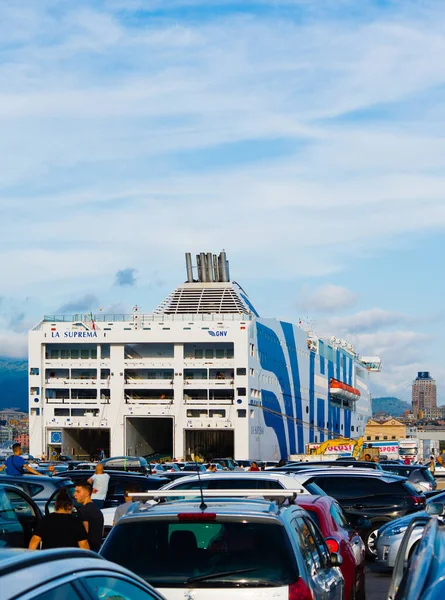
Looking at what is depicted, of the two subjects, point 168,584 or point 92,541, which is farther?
point 92,541

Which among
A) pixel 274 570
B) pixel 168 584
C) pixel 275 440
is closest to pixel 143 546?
pixel 168 584

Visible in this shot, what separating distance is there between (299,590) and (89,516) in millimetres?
5597

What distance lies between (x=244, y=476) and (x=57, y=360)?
61.1 meters

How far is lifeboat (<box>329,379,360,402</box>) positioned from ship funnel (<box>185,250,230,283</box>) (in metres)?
17.8

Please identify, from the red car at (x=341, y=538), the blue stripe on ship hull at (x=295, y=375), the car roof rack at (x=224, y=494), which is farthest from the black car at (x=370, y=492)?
the blue stripe on ship hull at (x=295, y=375)

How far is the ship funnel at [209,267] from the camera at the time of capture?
95.6m

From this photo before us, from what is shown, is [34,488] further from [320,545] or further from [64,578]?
[64,578]

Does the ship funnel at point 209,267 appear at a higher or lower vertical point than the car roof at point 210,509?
higher

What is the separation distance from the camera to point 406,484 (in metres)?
18.7

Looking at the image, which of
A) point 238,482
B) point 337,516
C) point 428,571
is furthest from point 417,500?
point 428,571

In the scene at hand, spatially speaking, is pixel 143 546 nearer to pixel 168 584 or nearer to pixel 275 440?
pixel 168 584

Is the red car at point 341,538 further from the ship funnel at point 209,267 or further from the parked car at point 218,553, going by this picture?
the ship funnel at point 209,267

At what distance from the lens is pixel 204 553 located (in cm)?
675

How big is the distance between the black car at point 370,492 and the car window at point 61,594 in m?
14.8
